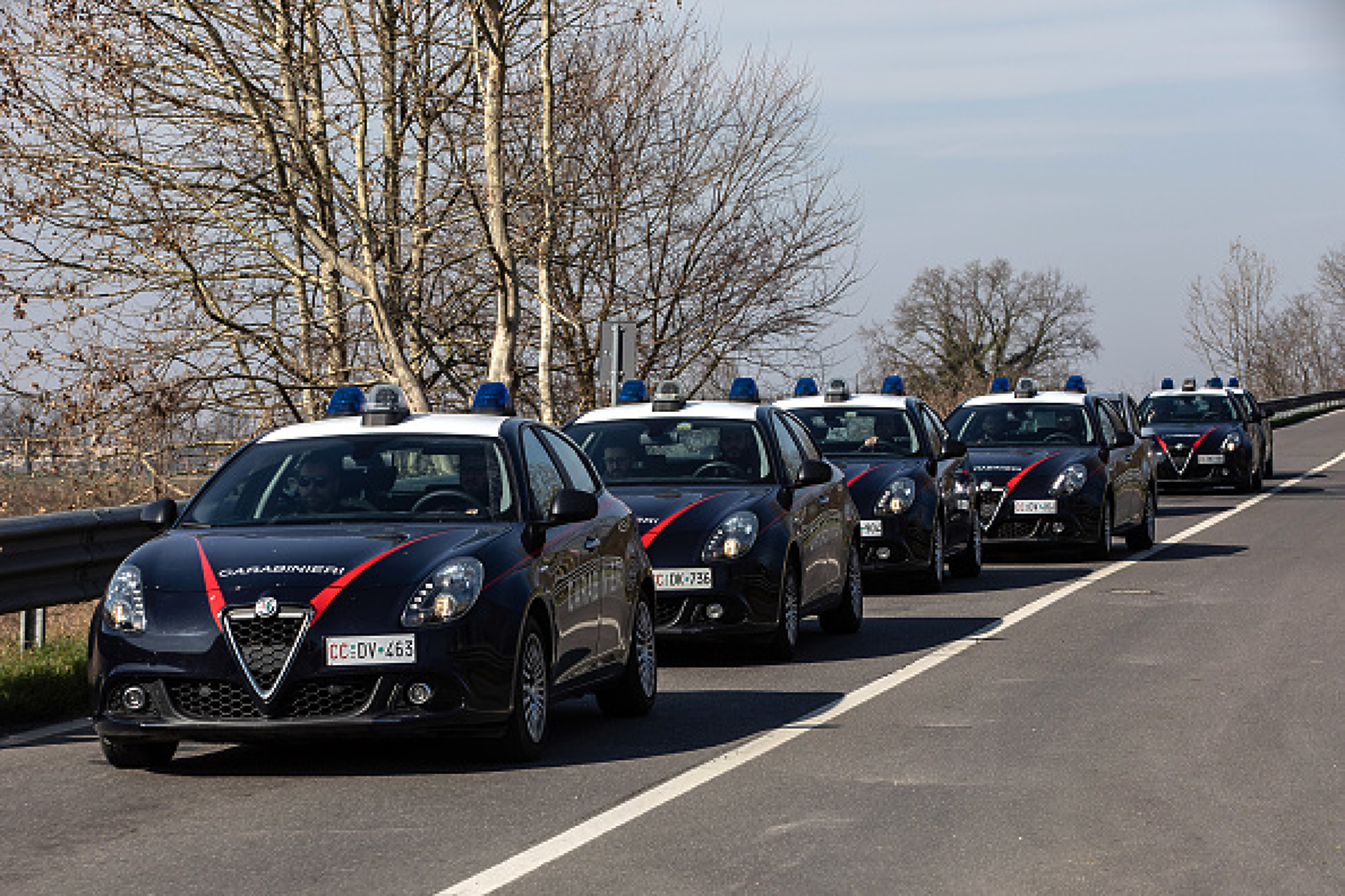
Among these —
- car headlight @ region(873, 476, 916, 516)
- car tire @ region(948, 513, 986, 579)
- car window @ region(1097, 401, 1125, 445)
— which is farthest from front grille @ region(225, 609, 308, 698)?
car window @ region(1097, 401, 1125, 445)

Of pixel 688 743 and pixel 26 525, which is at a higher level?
Answer: pixel 26 525

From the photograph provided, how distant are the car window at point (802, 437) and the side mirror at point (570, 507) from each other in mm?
5224

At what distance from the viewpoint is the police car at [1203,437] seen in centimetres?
3244

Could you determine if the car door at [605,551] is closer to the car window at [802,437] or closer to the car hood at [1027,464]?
the car window at [802,437]

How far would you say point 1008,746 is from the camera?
8.95m

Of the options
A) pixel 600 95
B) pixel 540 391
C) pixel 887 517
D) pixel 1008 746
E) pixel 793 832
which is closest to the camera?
pixel 793 832

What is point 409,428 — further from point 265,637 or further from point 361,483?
point 265,637

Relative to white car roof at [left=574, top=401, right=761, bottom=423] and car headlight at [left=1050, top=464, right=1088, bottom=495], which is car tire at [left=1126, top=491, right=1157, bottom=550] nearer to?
car headlight at [left=1050, top=464, right=1088, bottom=495]

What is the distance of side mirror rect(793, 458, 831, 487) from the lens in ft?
42.4

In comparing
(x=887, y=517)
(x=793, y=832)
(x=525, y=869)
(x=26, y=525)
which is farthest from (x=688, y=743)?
(x=887, y=517)

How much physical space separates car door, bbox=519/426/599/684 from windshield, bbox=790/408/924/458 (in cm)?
870

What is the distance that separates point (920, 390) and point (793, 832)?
129 feet

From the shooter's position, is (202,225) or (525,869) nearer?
(525,869)

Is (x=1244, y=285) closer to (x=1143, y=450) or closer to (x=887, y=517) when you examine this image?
(x=1143, y=450)
